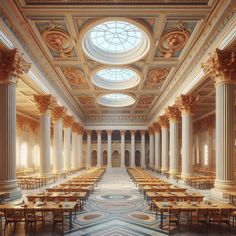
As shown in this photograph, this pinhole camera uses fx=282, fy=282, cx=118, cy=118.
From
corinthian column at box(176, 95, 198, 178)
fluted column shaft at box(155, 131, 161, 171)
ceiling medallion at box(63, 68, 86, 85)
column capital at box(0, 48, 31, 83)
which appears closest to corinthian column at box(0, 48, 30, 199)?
column capital at box(0, 48, 31, 83)

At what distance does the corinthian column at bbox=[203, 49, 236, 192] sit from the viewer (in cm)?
1081

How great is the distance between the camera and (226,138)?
10.8m

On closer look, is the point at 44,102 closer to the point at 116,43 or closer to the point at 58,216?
the point at 116,43

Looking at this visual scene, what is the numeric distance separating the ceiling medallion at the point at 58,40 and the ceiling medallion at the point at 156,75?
21.1 ft

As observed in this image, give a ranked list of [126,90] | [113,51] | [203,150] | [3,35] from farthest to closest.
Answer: [203,150], [126,90], [113,51], [3,35]

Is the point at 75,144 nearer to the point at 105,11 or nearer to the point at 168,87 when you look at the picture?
the point at 168,87

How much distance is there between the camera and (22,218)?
8.16 m

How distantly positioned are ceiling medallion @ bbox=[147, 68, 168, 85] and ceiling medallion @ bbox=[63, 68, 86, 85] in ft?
15.9

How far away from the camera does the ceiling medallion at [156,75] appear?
1883cm

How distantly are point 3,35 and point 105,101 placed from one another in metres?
22.6

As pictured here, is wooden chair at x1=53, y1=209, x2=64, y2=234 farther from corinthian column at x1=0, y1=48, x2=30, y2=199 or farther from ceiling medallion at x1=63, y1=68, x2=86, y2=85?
ceiling medallion at x1=63, y1=68, x2=86, y2=85

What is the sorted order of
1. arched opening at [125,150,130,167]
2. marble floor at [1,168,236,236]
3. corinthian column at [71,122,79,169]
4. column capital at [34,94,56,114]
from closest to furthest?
marble floor at [1,168,236,236] < column capital at [34,94,56,114] < corinthian column at [71,122,79,169] < arched opening at [125,150,130,167]

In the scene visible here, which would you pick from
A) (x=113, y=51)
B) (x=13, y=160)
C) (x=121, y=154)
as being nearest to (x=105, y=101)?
(x=121, y=154)

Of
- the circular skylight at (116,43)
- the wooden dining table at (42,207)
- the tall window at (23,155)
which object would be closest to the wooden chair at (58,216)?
the wooden dining table at (42,207)
